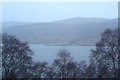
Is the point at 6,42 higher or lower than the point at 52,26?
lower

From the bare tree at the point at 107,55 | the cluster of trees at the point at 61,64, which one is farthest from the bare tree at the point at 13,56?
the bare tree at the point at 107,55

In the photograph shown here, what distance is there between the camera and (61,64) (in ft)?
26.8

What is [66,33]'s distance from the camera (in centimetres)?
1340

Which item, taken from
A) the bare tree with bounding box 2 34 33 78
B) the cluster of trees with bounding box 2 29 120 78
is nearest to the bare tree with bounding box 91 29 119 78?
the cluster of trees with bounding box 2 29 120 78

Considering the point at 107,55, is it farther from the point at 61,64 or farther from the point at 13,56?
the point at 13,56

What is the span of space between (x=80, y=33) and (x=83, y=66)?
4.25 m

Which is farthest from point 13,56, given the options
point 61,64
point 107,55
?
point 107,55

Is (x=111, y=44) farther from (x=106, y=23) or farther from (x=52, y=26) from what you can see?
(x=52, y=26)

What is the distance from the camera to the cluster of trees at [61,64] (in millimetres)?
7695

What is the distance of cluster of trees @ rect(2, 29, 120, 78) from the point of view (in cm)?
770

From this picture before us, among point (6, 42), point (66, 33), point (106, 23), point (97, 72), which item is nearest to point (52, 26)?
point (66, 33)

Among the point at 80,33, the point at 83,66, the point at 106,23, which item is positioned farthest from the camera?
the point at 80,33

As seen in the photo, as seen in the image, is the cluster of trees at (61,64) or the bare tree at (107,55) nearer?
the cluster of trees at (61,64)

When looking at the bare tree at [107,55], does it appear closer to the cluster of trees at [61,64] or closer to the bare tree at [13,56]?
the cluster of trees at [61,64]
